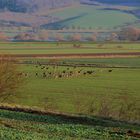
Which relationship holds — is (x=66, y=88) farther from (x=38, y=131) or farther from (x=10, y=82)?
(x=38, y=131)

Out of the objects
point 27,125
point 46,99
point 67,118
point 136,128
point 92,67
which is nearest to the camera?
point 27,125

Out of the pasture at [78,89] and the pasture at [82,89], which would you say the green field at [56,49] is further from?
the pasture at [78,89]

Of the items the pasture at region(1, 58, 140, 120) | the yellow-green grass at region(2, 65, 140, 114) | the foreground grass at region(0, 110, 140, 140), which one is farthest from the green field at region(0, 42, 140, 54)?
the foreground grass at region(0, 110, 140, 140)

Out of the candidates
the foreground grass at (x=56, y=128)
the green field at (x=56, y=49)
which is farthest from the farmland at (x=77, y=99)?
the green field at (x=56, y=49)

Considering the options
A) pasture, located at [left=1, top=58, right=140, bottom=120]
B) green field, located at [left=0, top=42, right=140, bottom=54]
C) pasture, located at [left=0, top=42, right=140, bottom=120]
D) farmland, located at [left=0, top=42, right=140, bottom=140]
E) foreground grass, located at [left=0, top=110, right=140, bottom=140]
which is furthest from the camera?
green field, located at [left=0, top=42, right=140, bottom=54]

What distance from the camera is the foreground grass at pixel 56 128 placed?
2356 centimetres

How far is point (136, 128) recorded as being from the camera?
1212 inches

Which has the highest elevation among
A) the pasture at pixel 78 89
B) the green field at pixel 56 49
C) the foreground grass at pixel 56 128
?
the foreground grass at pixel 56 128

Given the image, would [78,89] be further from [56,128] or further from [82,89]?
[56,128]

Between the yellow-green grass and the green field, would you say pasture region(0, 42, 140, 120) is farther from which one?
the green field

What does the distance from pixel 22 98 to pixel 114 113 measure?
52.4 ft

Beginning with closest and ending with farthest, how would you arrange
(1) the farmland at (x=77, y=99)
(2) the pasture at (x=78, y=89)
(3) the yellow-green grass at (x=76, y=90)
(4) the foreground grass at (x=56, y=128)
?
(4) the foreground grass at (x=56, y=128)
(1) the farmland at (x=77, y=99)
(2) the pasture at (x=78, y=89)
(3) the yellow-green grass at (x=76, y=90)

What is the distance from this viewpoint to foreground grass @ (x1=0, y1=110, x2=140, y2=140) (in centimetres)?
2356

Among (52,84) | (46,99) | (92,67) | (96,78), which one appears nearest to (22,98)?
(46,99)
